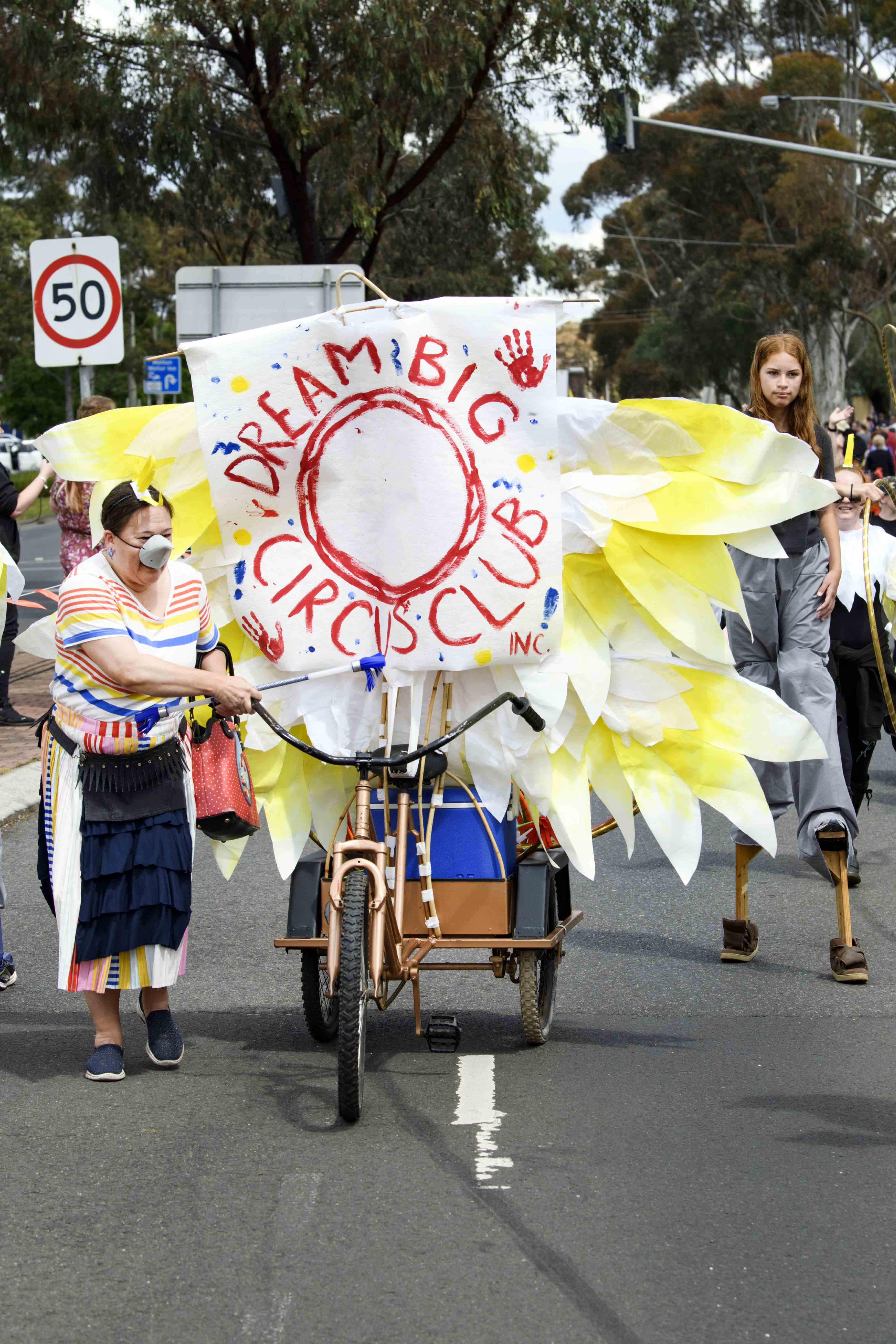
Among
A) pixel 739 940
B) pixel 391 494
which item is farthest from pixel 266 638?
pixel 739 940

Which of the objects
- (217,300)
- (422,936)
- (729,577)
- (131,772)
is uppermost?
(217,300)

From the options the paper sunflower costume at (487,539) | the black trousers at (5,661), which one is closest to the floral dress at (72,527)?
the black trousers at (5,661)

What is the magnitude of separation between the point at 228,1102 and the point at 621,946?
228 cm

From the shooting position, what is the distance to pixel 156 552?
4691 millimetres

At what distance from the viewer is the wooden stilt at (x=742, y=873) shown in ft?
20.8

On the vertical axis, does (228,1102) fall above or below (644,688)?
below

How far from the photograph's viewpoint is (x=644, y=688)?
16.7 ft

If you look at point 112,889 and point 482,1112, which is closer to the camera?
point 482,1112

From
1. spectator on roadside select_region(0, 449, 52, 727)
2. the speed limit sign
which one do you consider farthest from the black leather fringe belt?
the speed limit sign

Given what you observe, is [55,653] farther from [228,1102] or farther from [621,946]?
[621,946]

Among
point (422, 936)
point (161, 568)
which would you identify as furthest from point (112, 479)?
point (422, 936)

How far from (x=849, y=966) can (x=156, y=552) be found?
111 inches

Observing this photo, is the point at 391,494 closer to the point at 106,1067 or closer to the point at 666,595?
the point at 666,595

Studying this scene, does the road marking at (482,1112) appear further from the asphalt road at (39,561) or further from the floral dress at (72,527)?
the asphalt road at (39,561)
